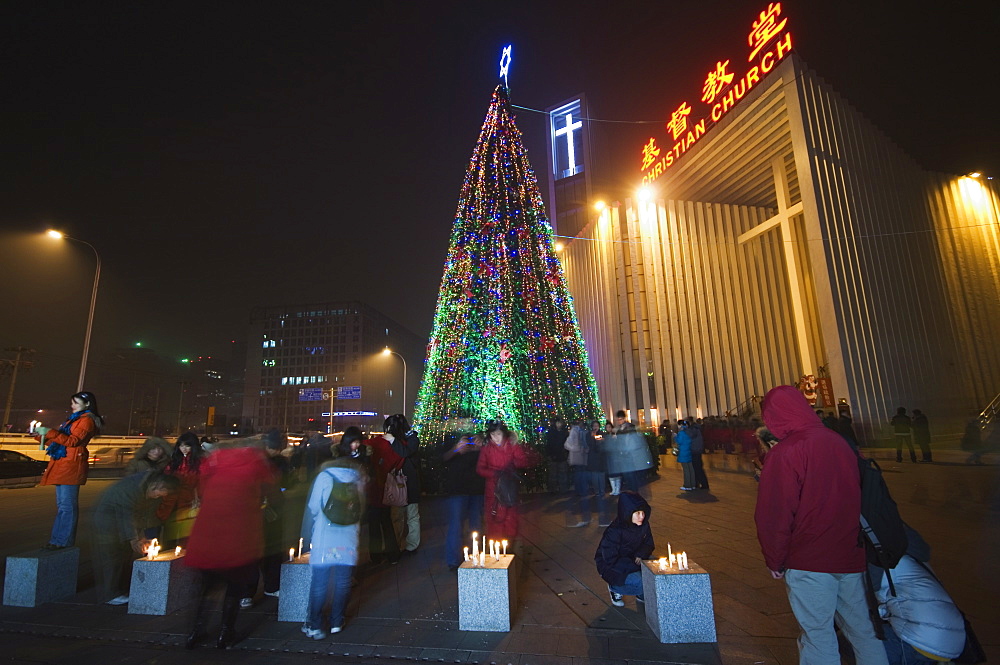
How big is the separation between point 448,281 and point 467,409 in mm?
2981

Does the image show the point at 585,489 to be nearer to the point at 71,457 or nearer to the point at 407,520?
the point at 407,520

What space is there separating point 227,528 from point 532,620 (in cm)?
246

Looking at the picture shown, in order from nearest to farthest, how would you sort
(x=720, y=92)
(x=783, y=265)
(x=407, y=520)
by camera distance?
(x=407, y=520)
(x=720, y=92)
(x=783, y=265)

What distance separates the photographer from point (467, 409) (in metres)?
10.5

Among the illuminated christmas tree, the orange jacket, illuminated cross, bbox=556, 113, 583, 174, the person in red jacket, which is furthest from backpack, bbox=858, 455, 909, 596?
illuminated cross, bbox=556, 113, 583, 174

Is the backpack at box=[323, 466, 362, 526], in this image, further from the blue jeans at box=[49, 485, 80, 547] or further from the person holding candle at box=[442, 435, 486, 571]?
the blue jeans at box=[49, 485, 80, 547]

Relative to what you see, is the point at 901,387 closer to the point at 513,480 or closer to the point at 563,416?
the point at 563,416

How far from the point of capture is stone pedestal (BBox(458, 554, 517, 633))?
12.3 ft

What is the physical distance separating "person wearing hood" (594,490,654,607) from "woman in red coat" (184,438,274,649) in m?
2.81

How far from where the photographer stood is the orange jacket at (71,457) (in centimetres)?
481

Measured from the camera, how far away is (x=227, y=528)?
3.54m

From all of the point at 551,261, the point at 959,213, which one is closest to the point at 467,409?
the point at 551,261

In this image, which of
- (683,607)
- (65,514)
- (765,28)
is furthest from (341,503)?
(765,28)

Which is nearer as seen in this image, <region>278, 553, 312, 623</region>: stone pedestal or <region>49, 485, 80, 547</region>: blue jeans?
<region>278, 553, 312, 623</region>: stone pedestal
